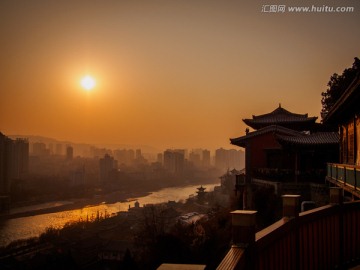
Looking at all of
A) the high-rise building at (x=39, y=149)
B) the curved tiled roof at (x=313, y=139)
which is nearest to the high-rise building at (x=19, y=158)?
the curved tiled roof at (x=313, y=139)

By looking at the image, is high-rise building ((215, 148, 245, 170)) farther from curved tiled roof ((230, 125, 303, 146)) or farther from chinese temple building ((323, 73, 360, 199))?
chinese temple building ((323, 73, 360, 199))

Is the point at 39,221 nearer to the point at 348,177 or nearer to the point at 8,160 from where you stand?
the point at 8,160

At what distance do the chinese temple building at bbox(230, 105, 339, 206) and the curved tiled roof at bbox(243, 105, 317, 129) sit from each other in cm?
6

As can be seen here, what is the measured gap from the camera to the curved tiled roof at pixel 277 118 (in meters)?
21.5

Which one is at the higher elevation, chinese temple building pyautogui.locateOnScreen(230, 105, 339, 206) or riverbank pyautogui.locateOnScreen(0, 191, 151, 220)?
chinese temple building pyautogui.locateOnScreen(230, 105, 339, 206)

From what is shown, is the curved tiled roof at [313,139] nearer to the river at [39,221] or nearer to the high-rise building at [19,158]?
the river at [39,221]

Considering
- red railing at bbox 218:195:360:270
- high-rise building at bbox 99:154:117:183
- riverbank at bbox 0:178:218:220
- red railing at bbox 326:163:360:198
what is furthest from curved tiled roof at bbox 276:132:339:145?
high-rise building at bbox 99:154:117:183

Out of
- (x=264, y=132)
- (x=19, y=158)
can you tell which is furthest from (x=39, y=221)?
(x=264, y=132)

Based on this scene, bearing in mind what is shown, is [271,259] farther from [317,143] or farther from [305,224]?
[317,143]

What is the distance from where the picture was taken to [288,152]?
16.6 m

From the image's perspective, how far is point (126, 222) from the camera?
54812 millimetres

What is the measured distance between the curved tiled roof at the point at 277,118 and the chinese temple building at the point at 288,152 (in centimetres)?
6

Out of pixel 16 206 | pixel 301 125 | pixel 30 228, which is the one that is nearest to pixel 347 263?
pixel 301 125

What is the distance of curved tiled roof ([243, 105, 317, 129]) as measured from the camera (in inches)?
847
